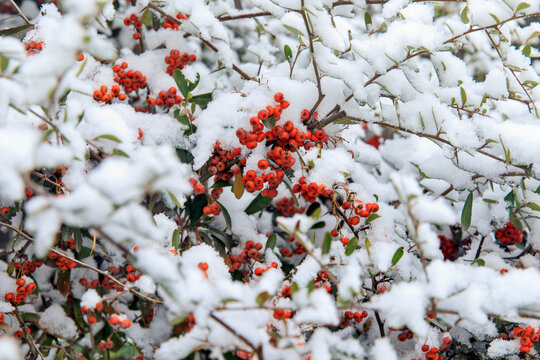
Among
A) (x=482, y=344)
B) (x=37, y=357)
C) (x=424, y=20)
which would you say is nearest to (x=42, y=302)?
(x=37, y=357)

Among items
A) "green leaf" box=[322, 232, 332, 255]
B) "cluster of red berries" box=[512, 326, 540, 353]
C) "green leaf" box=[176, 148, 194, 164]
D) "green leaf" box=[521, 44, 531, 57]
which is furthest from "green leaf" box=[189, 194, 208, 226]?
"green leaf" box=[521, 44, 531, 57]

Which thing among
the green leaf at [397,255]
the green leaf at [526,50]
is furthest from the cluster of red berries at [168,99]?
the green leaf at [526,50]

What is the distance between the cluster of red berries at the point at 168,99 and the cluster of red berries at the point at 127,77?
0.12 m

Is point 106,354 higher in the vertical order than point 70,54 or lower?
lower

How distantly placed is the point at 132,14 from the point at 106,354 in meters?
1.68

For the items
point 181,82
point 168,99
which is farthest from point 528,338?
point 168,99

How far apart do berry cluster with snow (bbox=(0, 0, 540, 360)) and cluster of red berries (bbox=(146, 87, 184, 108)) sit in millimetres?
Answer: 11

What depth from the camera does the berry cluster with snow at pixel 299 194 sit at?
1.10m

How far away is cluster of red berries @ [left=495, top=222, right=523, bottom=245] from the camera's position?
2.13 meters

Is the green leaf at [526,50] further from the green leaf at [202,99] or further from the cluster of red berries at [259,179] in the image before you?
the green leaf at [202,99]

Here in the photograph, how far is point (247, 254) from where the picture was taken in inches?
76.3

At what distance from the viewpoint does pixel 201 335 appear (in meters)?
1.15

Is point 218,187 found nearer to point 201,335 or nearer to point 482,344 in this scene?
point 201,335

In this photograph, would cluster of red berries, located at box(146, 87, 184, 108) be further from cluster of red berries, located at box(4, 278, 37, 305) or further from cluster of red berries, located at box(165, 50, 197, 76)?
cluster of red berries, located at box(4, 278, 37, 305)
